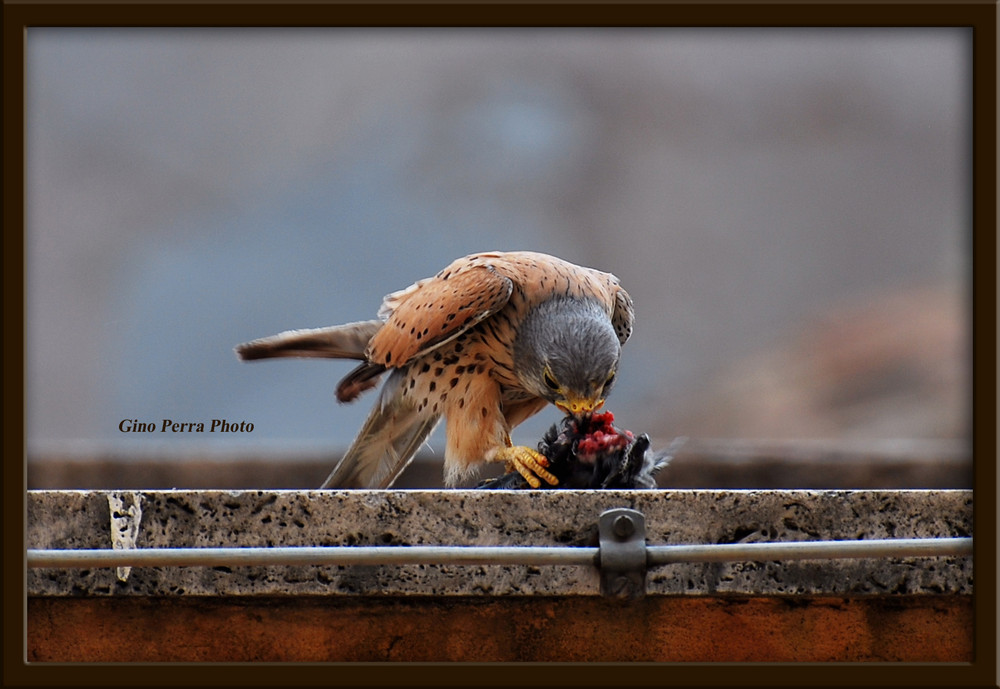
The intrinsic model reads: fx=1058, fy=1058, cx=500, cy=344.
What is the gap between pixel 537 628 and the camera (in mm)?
1942

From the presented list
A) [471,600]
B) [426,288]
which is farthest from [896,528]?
[426,288]

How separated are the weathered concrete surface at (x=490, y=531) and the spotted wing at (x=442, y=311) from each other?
131 centimetres

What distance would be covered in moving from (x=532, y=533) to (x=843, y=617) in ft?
1.94

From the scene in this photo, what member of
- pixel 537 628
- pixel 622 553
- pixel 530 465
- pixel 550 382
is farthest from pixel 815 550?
pixel 550 382

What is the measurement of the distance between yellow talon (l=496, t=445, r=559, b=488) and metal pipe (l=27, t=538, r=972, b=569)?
109cm

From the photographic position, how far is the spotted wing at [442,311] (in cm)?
323

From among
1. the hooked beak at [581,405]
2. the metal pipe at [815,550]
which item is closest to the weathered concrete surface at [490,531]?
the metal pipe at [815,550]

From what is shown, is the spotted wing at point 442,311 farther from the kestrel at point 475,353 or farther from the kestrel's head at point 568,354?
the kestrel's head at point 568,354

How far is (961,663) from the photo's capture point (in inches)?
75.2

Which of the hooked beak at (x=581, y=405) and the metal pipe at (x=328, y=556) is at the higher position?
the hooked beak at (x=581, y=405)

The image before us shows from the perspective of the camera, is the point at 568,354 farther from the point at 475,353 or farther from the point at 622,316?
the point at 622,316

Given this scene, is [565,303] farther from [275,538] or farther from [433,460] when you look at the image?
[433,460]

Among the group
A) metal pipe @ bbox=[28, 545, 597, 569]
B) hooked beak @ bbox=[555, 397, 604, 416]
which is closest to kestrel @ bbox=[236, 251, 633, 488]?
hooked beak @ bbox=[555, 397, 604, 416]

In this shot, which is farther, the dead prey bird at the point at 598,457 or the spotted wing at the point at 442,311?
the spotted wing at the point at 442,311
